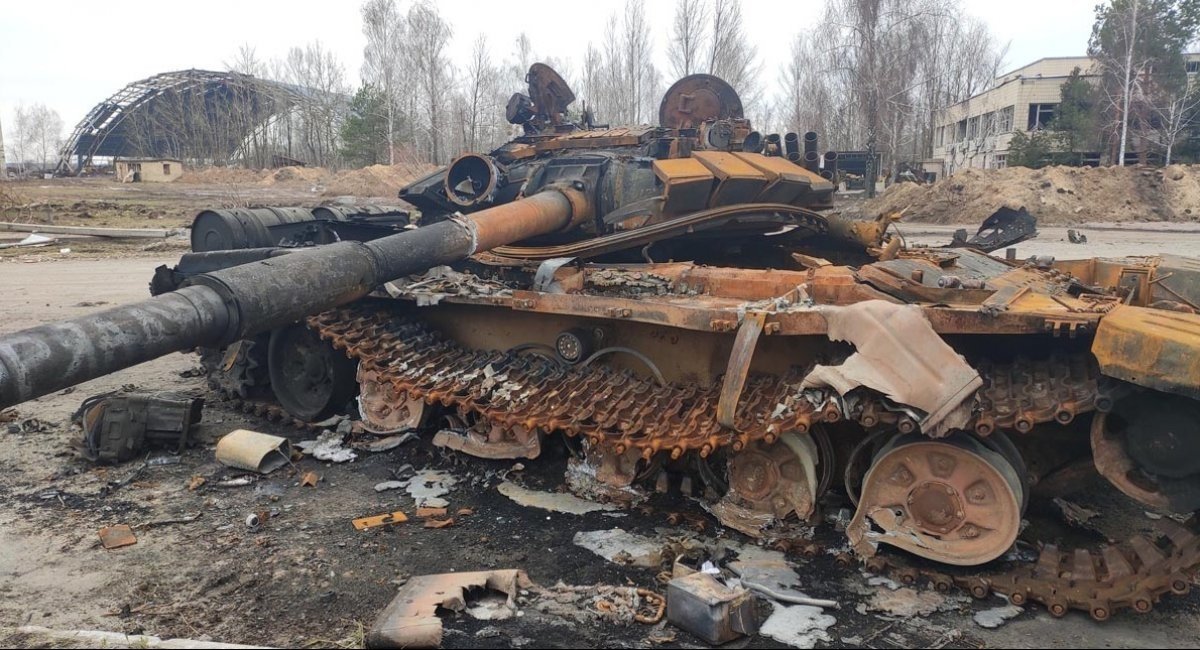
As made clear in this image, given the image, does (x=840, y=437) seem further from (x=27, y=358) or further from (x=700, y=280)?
(x=27, y=358)

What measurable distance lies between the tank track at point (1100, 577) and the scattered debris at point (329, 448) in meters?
4.42

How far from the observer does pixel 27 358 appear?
12.9ft

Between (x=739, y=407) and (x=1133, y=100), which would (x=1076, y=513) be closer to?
(x=739, y=407)

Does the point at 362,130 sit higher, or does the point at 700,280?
the point at 362,130

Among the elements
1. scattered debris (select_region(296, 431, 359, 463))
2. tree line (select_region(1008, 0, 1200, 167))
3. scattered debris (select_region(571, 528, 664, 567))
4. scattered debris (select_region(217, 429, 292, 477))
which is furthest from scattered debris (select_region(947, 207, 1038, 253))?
tree line (select_region(1008, 0, 1200, 167))

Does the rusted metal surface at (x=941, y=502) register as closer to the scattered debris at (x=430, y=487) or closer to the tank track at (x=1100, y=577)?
the tank track at (x=1100, y=577)

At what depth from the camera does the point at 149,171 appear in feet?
147

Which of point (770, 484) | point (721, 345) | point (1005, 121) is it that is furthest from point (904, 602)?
point (1005, 121)

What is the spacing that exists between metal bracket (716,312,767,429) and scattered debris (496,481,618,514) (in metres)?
1.37

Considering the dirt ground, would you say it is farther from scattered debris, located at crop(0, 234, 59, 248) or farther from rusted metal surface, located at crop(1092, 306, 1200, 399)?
scattered debris, located at crop(0, 234, 59, 248)

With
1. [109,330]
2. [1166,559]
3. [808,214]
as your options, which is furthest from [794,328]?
[109,330]

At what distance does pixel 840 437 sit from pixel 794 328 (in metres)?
0.93

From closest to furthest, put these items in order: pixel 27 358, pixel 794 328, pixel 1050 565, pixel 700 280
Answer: pixel 27 358
pixel 1050 565
pixel 794 328
pixel 700 280

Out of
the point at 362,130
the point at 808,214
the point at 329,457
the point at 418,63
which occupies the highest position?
the point at 418,63
